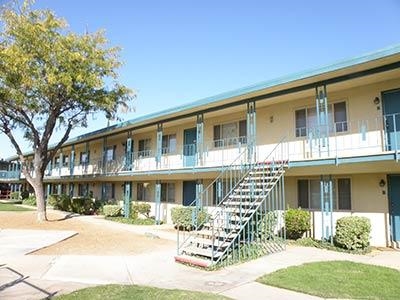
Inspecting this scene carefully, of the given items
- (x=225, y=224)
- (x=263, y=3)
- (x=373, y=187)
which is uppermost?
(x=263, y=3)

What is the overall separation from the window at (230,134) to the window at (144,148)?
6948 mm

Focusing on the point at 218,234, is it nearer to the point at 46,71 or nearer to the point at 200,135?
the point at 200,135

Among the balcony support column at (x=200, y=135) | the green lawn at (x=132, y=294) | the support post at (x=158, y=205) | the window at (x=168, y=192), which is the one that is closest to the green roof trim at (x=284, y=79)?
the balcony support column at (x=200, y=135)

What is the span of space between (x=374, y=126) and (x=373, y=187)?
216 centimetres

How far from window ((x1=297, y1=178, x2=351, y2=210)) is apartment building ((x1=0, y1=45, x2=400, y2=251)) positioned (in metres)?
0.04

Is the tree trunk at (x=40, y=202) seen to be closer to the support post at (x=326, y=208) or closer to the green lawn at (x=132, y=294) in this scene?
the green lawn at (x=132, y=294)

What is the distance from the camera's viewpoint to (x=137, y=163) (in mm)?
24922

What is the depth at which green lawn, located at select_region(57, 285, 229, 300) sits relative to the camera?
662cm

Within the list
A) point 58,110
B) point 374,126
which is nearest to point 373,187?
point 374,126

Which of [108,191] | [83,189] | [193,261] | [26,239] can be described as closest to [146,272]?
[193,261]

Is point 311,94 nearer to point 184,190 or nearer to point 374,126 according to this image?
point 374,126

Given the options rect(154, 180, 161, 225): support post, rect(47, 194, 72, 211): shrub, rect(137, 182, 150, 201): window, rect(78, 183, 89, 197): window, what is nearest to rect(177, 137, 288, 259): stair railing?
rect(154, 180, 161, 225): support post

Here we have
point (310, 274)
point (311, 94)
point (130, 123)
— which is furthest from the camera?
point (130, 123)

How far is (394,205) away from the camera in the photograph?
12.6 m
